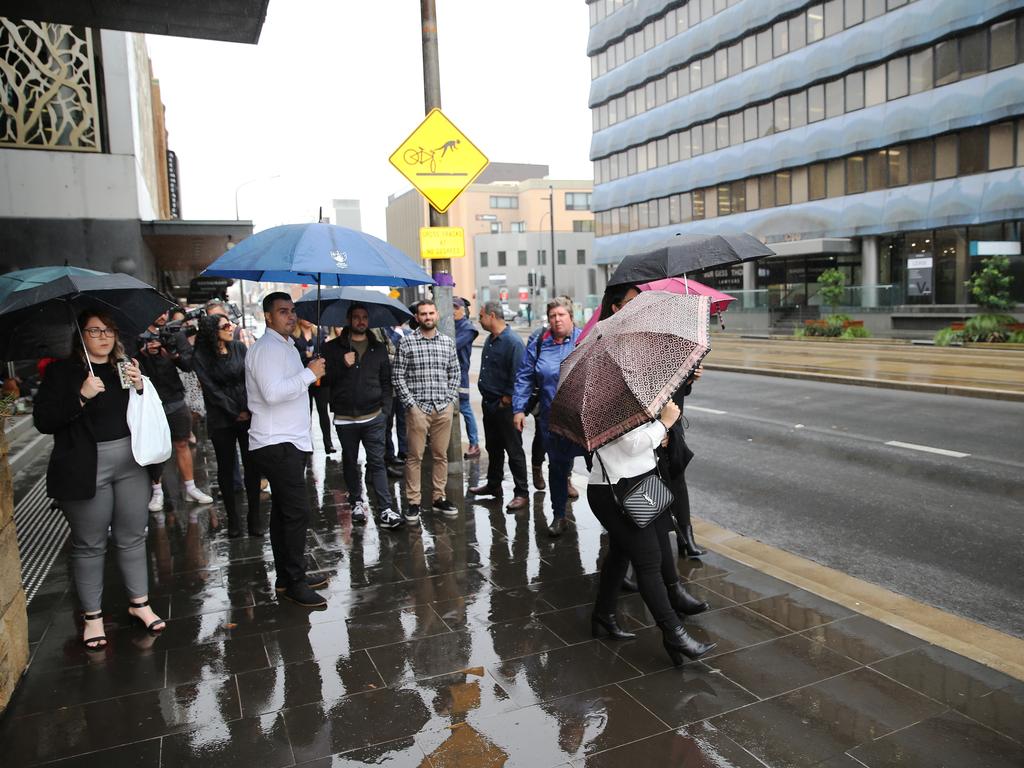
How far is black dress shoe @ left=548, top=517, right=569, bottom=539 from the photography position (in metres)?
6.16

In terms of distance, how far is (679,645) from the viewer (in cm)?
388

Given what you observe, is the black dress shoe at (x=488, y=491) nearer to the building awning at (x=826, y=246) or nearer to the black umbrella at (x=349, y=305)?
the black umbrella at (x=349, y=305)

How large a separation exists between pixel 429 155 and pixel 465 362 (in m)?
2.73

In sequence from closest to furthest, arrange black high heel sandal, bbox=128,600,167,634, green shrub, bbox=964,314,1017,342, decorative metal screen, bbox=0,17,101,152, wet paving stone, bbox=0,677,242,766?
wet paving stone, bbox=0,677,242,766 < black high heel sandal, bbox=128,600,167,634 < decorative metal screen, bbox=0,17,101,152 < green shrub, bbox=964,314,1017,342

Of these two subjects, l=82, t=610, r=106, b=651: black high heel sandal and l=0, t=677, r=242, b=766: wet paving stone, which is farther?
l=82, t=610, r=106, b=651: black high heel sandal

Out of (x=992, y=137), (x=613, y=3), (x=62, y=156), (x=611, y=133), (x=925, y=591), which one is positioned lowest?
(x=925, y=591)

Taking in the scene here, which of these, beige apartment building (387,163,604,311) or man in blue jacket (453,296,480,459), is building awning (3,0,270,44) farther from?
beige apartment building (387,163,604,311)

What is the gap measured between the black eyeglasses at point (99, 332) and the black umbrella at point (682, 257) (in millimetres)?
2898

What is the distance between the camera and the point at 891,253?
36.2 meters

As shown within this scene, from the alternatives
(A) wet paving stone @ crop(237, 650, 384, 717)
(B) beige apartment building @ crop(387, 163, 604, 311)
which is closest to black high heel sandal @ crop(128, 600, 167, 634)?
(A) wet paving stone @ crop(237, 650, 384, 717)

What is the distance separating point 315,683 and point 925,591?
3908 millimetres

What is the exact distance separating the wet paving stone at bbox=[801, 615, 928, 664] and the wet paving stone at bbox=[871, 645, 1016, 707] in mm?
67

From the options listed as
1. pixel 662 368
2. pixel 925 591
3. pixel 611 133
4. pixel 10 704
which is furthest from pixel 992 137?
pixel 10 704

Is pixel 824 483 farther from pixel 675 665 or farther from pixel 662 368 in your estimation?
pixel 662 368
